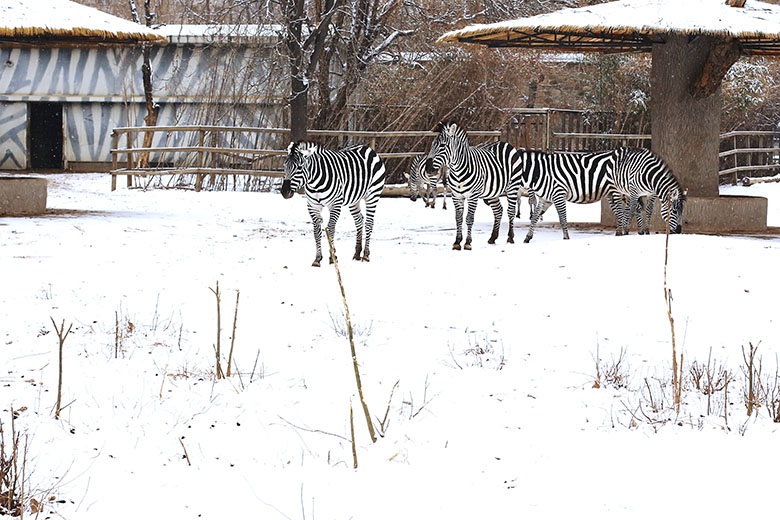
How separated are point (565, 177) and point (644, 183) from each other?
3.25ft

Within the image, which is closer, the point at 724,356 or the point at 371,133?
the point at 724,356

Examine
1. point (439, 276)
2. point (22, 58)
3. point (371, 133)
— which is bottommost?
point (439, 276)

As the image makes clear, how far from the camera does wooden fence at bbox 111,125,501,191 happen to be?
63.3 ft

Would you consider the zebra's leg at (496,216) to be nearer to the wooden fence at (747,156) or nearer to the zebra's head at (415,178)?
the zebra's head at (415,178)

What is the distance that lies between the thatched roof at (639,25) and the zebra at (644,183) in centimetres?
158

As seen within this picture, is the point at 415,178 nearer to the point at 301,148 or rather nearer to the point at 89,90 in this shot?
the point at 301,148

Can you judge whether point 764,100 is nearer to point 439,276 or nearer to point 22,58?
point 439,276

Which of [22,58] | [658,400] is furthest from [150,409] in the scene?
[22,58]

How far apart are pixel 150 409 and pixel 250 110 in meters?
17.3

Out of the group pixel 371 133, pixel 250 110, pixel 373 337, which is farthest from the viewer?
pixel 250 110

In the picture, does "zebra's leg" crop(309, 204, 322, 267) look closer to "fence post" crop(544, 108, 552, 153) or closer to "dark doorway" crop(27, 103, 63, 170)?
"fence post" crop(544, 108, 552, 153)

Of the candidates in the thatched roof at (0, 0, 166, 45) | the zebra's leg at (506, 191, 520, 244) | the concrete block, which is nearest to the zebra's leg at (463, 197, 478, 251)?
the zebra's leg at (506, 191, 520, 244)

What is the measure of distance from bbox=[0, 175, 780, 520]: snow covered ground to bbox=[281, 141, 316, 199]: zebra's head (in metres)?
0.87

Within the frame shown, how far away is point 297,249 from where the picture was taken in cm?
1135
